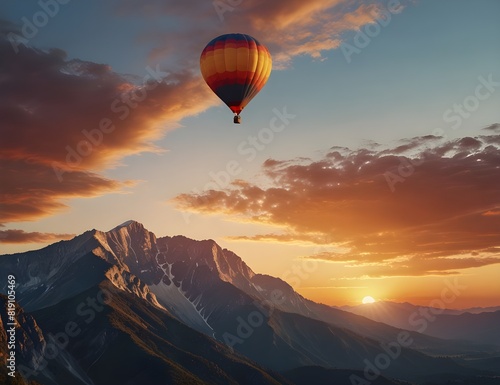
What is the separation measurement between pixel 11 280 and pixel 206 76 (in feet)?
294

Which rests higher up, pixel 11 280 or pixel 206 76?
pixel 206 76

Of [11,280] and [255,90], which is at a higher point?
[255,90]

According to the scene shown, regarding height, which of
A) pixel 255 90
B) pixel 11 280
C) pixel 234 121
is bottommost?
pixel 11 280

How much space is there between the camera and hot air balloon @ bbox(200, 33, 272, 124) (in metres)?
140

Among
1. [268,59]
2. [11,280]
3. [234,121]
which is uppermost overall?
[268,59]

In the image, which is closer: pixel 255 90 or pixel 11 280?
pixel 255 90

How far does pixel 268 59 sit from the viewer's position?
14650cm

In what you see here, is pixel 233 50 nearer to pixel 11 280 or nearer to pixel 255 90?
pixel 255 90

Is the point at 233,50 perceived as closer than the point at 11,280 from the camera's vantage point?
Yes

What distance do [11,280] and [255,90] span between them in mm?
97577

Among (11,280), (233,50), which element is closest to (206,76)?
(233,50)

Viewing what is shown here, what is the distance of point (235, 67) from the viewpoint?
462 ft

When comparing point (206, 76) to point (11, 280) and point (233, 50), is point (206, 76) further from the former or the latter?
point (11, 280)

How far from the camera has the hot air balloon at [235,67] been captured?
14038cm
